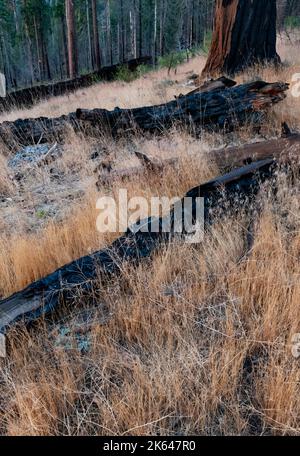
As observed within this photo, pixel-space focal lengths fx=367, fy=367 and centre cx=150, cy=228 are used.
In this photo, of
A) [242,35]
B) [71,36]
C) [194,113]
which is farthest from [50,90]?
[194,113]

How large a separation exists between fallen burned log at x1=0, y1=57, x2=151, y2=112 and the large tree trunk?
7.02 meters

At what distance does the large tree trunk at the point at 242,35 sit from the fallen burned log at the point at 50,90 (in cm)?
702

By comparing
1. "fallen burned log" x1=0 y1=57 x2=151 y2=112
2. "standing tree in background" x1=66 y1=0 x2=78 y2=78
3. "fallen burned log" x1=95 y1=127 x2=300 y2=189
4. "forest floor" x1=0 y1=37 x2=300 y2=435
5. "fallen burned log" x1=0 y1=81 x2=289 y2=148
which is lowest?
"forest floor" x1=0 y1=37 x2=300 y2=435

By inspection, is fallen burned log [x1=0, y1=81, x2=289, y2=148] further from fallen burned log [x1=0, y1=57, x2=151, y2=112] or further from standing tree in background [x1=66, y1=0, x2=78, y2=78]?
standing tree in background [x1=66, y1=0, x2=78, y2=78]

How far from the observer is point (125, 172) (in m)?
4.14

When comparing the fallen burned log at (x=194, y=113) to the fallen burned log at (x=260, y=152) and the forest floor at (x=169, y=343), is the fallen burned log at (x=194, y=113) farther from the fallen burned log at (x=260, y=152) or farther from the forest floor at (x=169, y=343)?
the forest floor at (x=169, y=343)

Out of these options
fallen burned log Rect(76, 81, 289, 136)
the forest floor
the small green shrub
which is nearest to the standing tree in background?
the small green shrub

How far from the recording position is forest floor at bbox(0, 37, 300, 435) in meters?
1.53

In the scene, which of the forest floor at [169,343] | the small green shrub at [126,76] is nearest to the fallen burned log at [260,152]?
the forest floor at [169,343]

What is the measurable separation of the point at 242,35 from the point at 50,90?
30.2 ft

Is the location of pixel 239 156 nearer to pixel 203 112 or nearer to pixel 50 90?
pixel 203 112

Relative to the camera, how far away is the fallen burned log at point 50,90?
43.0ft
